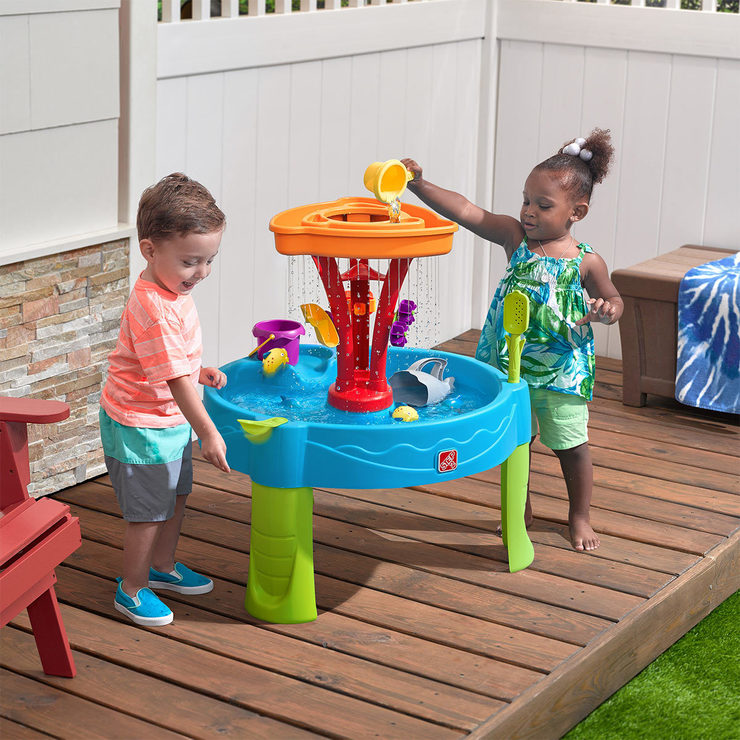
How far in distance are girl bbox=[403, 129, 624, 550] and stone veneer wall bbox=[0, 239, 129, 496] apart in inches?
35.3

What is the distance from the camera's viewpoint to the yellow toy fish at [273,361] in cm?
287

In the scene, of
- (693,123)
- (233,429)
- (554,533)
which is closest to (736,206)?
(693,123)

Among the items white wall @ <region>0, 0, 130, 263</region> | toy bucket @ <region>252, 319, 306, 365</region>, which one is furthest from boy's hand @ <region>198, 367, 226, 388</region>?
white wall @ <region>0, 0, 130, 263</region>

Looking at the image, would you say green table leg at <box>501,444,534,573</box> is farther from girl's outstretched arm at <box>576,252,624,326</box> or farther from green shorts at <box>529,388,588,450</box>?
girl's outstretched arm at <box>576,252,624,326</box>

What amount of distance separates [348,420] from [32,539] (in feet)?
2.57

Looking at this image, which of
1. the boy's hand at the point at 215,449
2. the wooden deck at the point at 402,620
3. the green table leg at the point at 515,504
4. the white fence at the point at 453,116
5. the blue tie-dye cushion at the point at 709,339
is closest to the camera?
the wooden deck at the point at 402,620

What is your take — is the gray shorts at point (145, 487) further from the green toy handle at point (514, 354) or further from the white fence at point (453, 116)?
the white fence at point (453, 116)

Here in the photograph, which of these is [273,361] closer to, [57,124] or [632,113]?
[57,124]

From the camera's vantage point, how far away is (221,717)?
2221 mm

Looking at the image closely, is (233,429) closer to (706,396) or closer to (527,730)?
(527,730)

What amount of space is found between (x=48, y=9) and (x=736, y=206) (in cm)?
264

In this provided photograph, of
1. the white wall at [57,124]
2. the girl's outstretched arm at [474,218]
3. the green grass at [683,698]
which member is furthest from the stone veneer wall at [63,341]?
the green grass at [683,698]

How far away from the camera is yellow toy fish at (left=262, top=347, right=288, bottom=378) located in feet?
9.43

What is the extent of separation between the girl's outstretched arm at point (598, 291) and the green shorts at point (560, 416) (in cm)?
19
